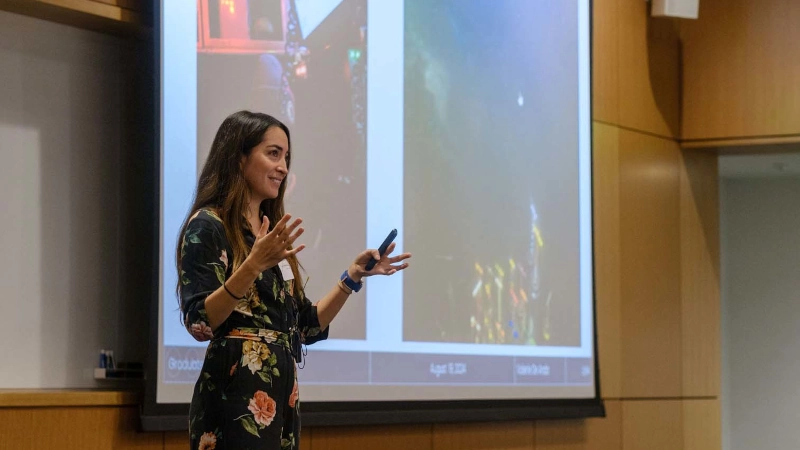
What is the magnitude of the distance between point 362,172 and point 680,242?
2338 mm

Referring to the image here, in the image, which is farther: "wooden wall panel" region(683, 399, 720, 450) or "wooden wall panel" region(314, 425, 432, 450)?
"wooden wall panel" region(683, 399, 720, 450)

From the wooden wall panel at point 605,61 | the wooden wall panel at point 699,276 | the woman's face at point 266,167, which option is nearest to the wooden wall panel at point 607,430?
the wooden wall panel at point 699,276

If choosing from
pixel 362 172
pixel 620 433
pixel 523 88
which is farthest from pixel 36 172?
pixel 620 433

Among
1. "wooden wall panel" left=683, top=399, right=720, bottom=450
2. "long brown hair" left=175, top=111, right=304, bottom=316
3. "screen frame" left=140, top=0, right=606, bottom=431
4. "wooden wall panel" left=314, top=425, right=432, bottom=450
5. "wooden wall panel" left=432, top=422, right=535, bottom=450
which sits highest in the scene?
"long brown hair" left=175, top=111, right=304, bottom=316

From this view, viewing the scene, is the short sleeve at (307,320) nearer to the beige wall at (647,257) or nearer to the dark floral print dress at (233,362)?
the dark floral print dress at (233,362)

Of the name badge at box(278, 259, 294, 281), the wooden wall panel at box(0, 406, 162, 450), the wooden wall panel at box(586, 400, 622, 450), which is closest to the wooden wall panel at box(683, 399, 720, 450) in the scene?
the wooden wall panel at box(586, 400, 622, 450)

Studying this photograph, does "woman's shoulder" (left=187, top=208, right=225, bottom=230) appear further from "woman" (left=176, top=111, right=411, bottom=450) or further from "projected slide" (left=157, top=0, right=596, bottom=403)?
"projected slide" (left=157, top=0, right=596, bottom=403)

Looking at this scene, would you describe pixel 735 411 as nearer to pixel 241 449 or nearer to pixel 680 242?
pixel 680 242

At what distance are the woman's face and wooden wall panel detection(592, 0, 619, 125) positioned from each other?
3102 mm

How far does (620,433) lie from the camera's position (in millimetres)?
4887

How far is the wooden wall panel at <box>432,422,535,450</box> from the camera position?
3.99 metres

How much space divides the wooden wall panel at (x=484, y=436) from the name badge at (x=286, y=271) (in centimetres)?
204

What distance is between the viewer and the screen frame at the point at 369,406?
2.97m

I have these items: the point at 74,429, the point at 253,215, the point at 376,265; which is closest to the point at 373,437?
the point at 74,429
